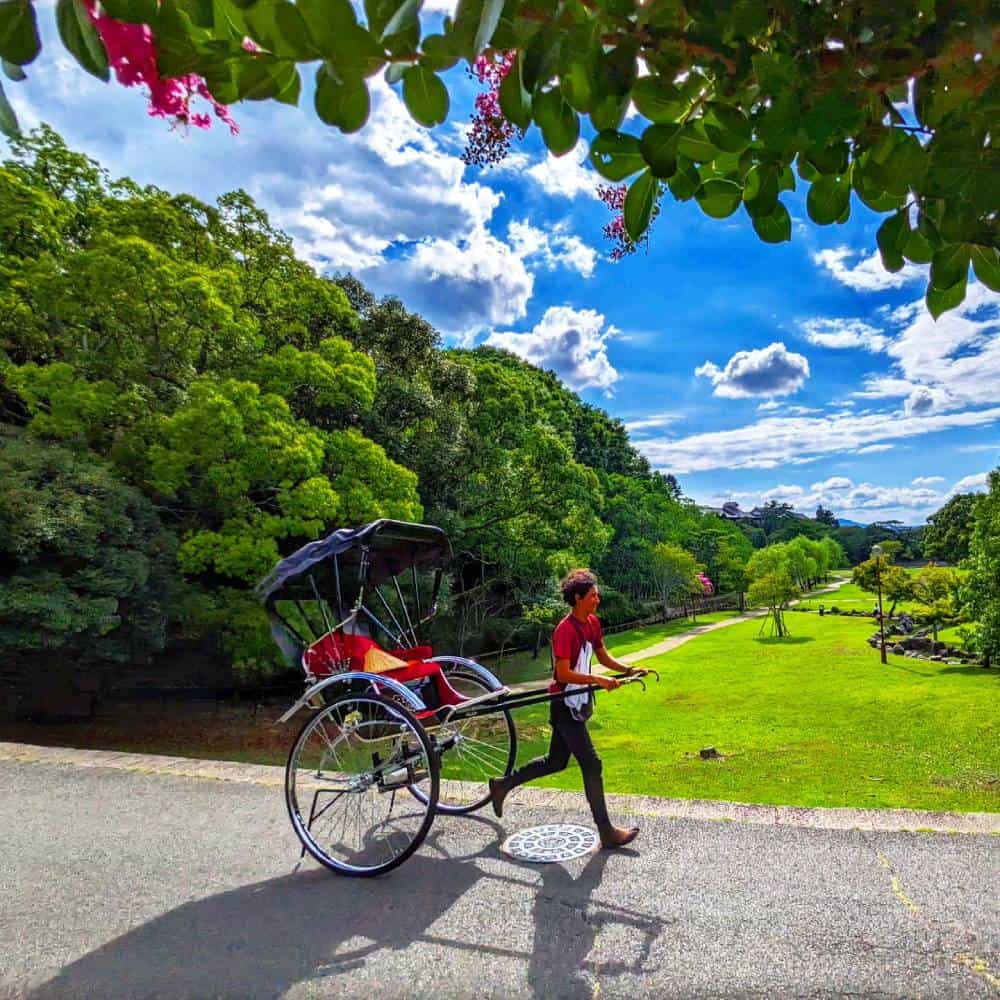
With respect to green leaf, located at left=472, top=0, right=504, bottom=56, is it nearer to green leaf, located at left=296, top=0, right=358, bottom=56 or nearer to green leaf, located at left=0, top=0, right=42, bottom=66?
green leaf, located at left=296, top=0, right=358, bottom=56

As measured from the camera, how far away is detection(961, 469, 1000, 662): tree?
49.7 feet

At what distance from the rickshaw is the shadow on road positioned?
23cm

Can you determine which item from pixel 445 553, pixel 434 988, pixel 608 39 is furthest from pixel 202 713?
pixel 608 39

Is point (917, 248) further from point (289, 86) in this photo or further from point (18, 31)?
point (18, 31)

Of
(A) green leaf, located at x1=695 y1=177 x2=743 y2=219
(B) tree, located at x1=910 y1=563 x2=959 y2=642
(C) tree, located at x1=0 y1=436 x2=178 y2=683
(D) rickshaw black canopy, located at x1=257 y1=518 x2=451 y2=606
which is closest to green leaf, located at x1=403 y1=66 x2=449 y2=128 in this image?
(A) green leaf, located at x1=695 y1=177 x2=743 y2=219

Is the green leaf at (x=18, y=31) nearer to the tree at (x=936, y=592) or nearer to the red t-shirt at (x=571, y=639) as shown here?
the red t-shirt at (x=571, y=639)

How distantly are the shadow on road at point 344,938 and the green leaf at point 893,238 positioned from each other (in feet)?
8.26

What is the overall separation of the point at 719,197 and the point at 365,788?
3317mm

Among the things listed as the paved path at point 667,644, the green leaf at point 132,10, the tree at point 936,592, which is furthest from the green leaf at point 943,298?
the tree at point 936,592

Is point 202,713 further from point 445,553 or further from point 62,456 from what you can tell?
point 445,553

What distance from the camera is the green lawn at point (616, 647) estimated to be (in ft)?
68.7

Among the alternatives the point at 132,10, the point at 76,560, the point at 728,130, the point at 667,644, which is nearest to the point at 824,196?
the point at 728,130

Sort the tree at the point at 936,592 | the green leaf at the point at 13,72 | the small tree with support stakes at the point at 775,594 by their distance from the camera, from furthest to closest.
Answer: the small tree with support stakes at the point at 775,594, the tree at the point at 936,592, the green leaf at the point at 13,72

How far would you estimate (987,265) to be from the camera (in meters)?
1.25
